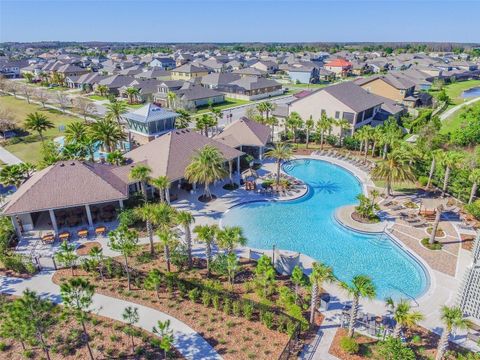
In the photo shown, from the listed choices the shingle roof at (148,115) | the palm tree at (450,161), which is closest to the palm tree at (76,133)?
the shingle roof at (148,115)

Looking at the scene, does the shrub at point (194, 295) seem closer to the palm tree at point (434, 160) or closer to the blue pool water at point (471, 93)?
the palm tree at point (434, 160)

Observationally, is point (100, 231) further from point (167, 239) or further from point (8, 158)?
point (8, 158)

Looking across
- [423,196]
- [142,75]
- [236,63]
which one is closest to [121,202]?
[423,196]

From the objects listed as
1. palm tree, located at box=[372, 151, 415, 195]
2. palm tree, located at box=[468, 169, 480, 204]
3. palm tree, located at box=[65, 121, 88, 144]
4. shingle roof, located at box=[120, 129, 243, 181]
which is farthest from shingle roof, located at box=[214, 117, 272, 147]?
palm tree, located at box=[468, 169, 480, 204]

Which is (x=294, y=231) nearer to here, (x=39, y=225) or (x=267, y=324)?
(x=267, y=324)

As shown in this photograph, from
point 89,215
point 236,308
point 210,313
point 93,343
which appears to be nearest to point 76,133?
point 89,215

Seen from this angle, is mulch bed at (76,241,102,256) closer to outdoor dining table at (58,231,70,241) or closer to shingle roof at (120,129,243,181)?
outdoor dining table at (58,231,70,241)
